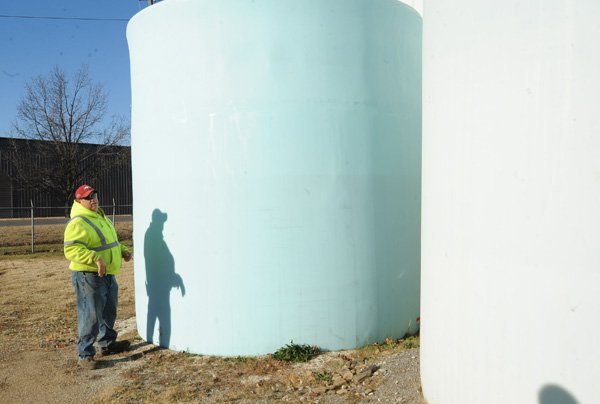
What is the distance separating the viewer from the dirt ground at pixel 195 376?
4.51 m

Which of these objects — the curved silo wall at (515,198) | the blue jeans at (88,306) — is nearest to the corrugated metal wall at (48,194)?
the blue jeans at (88,306)

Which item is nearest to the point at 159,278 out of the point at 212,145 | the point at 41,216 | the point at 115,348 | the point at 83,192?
the point at 115,348

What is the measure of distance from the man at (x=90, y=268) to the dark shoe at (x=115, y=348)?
0.01m

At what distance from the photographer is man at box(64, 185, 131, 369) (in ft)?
17.8

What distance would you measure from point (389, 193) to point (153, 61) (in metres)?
3.16

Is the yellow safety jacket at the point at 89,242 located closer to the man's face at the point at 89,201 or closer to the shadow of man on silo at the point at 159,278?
the man's face at the point at 89,201

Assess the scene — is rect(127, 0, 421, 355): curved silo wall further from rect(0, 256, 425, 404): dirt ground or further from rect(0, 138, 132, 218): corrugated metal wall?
rect(0, 138, 132, 218): corrugated metal wall

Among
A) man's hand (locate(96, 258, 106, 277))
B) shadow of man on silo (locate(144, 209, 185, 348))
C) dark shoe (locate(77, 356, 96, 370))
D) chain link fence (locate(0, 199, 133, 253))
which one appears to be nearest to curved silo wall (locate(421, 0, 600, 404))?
shadow of man on silo (locate(144, 209, 185, 348))

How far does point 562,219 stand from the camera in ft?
9.91

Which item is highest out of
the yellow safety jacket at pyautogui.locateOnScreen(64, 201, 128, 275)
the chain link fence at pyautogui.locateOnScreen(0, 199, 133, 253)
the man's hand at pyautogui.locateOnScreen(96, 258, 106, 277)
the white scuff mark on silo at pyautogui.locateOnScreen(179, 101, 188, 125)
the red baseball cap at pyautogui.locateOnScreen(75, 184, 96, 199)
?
the white scuff mark on silo at pyautogui.locateOnScreen(179, 101, 188, 125)

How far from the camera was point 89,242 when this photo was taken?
5531 mm

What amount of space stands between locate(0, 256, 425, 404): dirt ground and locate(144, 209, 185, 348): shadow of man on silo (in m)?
0.29

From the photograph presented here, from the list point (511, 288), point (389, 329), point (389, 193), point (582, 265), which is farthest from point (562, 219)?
point (389, 329)

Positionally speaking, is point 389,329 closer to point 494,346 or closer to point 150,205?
point 494,346
